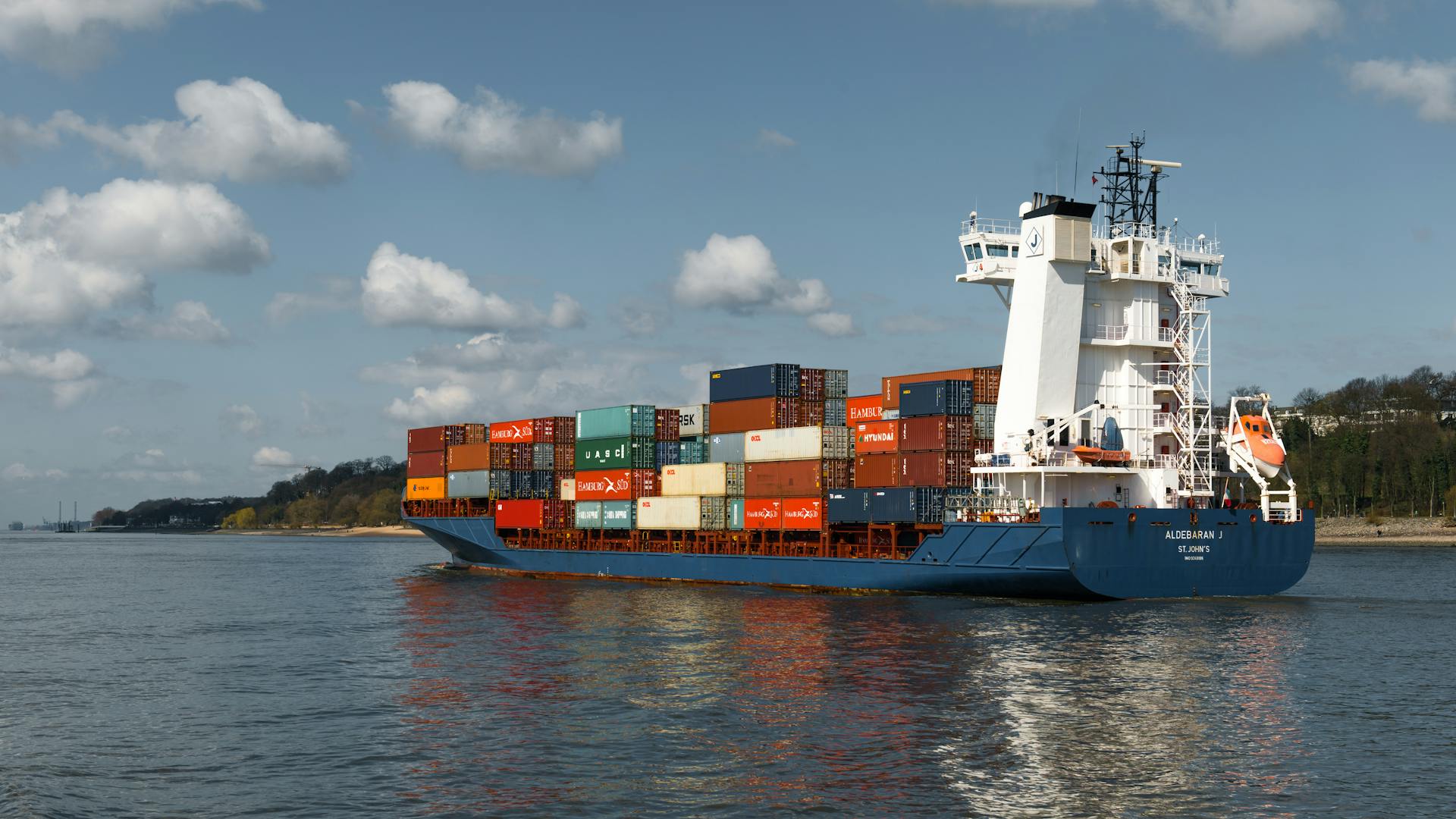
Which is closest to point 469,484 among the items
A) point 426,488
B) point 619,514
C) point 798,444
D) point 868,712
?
point 426,488

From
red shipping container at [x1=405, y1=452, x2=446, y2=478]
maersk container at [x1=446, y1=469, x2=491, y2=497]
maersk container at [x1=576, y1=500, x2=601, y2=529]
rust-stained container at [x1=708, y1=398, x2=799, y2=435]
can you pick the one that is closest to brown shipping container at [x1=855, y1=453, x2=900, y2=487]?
rust-stained container at [x1=708, y1=398, x2=799, y2=435]

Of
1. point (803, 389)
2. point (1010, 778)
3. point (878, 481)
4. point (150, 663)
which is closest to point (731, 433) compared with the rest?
point (803, 389)

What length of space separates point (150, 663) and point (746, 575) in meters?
26.7

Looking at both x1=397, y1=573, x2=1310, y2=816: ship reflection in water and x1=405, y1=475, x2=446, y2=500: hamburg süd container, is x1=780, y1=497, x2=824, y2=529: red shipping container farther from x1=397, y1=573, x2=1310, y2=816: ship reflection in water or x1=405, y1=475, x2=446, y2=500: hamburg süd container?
x1=405, y1=475, x2=446, y2=500: hamburg süd container

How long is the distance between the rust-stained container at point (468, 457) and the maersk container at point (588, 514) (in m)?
7.75

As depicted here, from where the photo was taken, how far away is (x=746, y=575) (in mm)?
55719

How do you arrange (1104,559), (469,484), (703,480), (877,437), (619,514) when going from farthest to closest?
(469,484) < (619,514) < (703,480) < (877,437) < (1104,559)

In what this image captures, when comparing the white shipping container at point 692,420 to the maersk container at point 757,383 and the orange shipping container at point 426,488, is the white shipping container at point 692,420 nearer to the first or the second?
the maersk container at point 757,383

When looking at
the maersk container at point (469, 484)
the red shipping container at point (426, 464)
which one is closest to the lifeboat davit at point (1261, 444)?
the maersk container at point (469, 484)

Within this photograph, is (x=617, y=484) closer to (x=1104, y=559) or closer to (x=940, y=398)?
(x=940, y=398)

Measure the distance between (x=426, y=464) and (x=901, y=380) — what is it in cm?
3805

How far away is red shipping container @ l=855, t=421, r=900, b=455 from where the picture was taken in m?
48.7

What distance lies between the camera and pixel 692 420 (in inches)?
2436

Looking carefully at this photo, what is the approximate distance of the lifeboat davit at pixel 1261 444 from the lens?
45656mm
